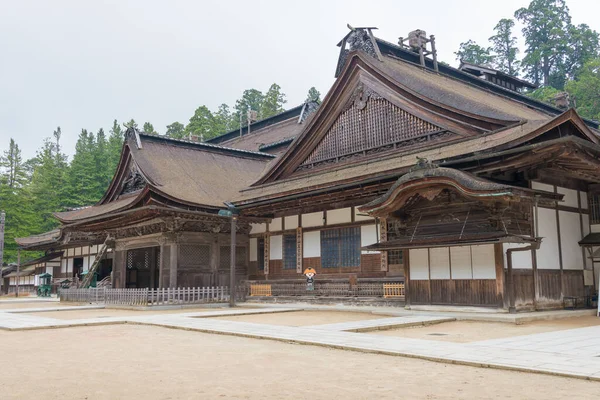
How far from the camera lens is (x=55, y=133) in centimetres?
8619

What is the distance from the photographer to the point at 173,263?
74.9ft

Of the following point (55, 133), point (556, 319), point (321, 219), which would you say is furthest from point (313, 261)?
point (55, 133)

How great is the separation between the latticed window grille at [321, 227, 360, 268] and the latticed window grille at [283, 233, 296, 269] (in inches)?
68.9

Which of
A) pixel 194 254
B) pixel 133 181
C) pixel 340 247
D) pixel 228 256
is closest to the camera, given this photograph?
pixel 340 247

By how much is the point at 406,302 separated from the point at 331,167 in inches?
269

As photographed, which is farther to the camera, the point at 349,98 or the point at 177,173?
the point at 177,173

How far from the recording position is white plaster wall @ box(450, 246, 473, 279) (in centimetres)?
1509

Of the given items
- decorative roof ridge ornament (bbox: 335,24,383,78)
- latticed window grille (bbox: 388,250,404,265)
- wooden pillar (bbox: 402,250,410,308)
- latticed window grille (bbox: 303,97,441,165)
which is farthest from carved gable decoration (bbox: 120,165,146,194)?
wooden pillar (bbox: 402,250,410,308)

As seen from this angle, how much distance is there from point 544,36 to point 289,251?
6786 cm

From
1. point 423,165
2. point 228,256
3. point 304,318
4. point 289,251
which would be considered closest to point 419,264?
point 423,165

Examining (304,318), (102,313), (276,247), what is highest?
(276,247)

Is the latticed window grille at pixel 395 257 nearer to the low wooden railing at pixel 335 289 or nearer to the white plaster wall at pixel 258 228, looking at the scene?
the low wooden railing at pixel 335 289

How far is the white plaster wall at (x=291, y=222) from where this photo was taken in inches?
868

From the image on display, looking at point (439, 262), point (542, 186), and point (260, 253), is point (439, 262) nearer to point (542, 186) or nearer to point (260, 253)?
point (542, 186)
